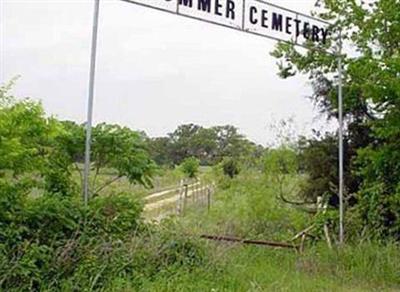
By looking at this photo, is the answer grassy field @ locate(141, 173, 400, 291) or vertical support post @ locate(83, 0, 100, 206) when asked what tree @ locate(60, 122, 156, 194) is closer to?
vertical support post @ locate(83, 0, 100, 206)

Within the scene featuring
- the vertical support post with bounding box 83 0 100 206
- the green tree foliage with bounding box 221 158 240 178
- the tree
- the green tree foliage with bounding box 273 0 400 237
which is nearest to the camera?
the vertical support post with bounding box 83 0 100 206

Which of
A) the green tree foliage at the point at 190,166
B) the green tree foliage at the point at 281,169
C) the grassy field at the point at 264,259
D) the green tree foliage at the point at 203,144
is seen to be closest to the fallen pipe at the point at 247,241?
the grassy field at the point at 264,259

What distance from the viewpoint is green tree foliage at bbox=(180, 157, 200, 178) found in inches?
695

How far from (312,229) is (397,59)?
131 inches

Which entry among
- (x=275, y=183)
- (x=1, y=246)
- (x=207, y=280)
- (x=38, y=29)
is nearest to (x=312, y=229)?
(x=275, y=183)

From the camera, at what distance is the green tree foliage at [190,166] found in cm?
1764

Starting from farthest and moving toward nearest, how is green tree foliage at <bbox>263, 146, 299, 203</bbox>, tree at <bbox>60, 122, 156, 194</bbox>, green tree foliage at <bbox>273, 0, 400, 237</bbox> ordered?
green tree foliage at <bbox>263, 146, 299, 203</bbox> < green tree foliage at <bbox>273, 0, 400, 237</bbox> < tree at <bbox>60, 122, 156, 194</bbox>

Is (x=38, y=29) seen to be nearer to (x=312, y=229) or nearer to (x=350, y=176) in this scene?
(x=312, y=229)

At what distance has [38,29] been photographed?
1059cm

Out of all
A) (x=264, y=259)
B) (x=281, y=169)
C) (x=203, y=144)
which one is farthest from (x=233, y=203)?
(x=203, y=144)

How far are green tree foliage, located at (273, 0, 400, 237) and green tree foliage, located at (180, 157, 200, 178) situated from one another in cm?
510

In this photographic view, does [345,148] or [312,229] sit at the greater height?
[345,148]

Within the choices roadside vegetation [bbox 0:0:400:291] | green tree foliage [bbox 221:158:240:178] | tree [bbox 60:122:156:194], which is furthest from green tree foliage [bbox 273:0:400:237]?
tree [bbox 60:122:156:194]

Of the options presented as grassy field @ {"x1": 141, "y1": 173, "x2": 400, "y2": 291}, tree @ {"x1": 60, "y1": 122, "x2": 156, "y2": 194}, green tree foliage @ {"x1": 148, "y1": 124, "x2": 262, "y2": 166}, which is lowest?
grassy field @ {"x1": 141, "y1": 173, "x2": 400, "y2": 291}
